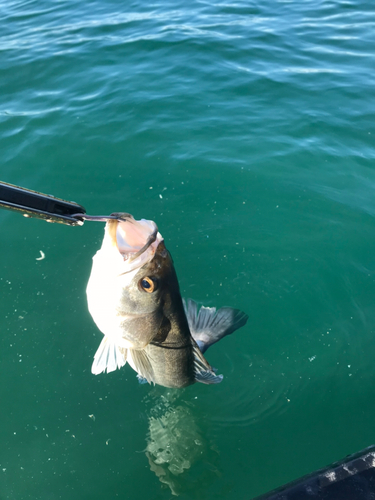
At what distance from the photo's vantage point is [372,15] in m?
12.0

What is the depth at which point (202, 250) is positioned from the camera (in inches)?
229

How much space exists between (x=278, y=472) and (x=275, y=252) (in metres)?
2.85

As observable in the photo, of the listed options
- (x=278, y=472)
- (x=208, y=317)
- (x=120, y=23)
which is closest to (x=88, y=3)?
(x=120, y=23)

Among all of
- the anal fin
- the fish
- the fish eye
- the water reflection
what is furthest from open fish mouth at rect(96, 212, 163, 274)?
the water reflection

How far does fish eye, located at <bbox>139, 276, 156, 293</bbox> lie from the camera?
3.04 metres

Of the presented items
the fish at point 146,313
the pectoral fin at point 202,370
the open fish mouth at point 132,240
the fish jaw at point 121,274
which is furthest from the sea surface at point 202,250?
the open fish mouth at point 132,240

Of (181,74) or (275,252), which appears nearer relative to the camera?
(275,252)

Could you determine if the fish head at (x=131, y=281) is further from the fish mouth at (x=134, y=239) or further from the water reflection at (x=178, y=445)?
the water reflection at (x=178, y=445)

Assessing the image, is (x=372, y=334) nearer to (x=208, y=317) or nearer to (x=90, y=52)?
(x=208, y=317)

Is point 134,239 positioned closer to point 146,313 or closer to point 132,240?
point 132,240

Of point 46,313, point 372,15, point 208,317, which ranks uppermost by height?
point 372,15

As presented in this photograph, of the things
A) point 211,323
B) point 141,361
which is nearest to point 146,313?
point 141,361

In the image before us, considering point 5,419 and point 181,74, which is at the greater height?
point 181,74

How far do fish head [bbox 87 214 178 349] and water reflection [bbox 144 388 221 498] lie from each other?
140cm
